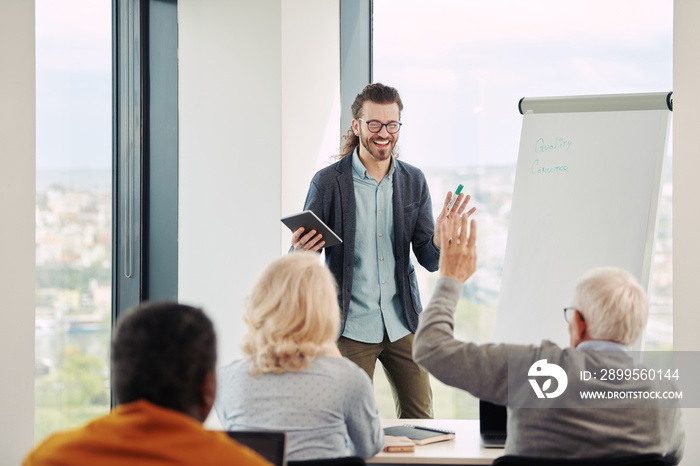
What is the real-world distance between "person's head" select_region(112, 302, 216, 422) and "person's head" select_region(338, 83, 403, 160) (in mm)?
2152

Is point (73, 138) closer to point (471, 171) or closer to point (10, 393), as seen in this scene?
point (10, 393)

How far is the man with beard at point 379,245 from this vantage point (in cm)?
313

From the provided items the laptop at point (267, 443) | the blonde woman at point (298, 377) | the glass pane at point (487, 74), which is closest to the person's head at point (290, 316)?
the blonde woman at point (298, 377)

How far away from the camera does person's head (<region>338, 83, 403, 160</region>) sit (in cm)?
320

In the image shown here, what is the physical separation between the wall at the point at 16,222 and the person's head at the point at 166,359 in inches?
79.9

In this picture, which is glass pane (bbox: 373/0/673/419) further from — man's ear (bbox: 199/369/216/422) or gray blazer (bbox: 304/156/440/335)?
man's ear (bbox: 199/369/216/422)

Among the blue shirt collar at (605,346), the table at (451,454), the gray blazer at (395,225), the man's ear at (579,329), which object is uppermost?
the gray blazer at (395,225)

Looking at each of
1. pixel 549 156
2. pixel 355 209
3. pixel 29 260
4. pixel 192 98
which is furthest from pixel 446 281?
pixel 192 98

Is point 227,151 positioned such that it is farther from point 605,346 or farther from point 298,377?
point 605,346

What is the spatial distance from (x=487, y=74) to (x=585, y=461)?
276 cm

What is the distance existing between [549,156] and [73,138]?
247 centimetres

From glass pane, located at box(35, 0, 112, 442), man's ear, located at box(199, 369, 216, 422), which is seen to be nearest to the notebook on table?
man's ear, located at box(199, 369, 216, 422)

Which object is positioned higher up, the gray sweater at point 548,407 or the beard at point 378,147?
the beard at point 378,147

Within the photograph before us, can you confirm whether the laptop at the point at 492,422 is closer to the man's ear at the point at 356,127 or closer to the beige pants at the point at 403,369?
the beige pants at the point at 403,369
